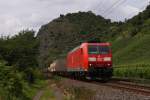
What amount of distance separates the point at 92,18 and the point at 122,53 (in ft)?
315

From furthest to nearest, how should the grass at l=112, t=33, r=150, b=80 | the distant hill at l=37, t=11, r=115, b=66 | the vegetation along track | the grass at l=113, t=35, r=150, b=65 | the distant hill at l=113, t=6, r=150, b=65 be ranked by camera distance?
the distant hill at l=37, t=11, r=115, b=66, the distant hill at l=113, t=6, r=150, b=65, the grass at l=113, t=35, r=150, b=65, the grass at l=112, t=33, r=150, b=80, the vegetation along track

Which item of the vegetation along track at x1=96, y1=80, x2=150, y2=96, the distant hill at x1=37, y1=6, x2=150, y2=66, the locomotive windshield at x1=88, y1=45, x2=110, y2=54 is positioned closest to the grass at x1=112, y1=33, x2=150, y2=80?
the distant hill at x1=37, y1=6, x2=150, y2=66

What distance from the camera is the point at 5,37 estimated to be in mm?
54531

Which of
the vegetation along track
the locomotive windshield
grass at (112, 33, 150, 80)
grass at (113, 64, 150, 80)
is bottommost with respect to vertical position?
the vegetation along track

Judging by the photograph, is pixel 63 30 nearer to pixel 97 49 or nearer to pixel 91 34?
pixel 91 34

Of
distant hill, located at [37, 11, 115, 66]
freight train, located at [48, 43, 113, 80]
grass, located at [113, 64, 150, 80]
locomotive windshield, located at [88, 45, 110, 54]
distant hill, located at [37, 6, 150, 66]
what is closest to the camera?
freight train, located at [48, 43, 113, 80]

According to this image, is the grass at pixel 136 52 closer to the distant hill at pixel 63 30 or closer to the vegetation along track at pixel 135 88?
the vegetation along track at pixel 135 88

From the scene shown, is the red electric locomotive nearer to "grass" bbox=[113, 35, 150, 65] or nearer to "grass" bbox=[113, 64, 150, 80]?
"grass" bbox=[113, 64, 150, 80]

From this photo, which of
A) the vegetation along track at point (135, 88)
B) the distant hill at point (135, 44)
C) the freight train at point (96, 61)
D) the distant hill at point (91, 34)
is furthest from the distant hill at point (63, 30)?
the vegetation along track at point (135, 88)

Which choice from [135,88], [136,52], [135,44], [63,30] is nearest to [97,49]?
[135,88]

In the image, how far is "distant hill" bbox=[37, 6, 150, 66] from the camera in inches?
2926

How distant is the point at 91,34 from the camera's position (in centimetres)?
12094

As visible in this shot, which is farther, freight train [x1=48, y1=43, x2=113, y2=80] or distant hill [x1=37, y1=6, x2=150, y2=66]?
distant hill [x1=37, y1=6, x2=150, y2=66]

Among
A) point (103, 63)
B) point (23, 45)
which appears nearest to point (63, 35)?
point (23, 45)
